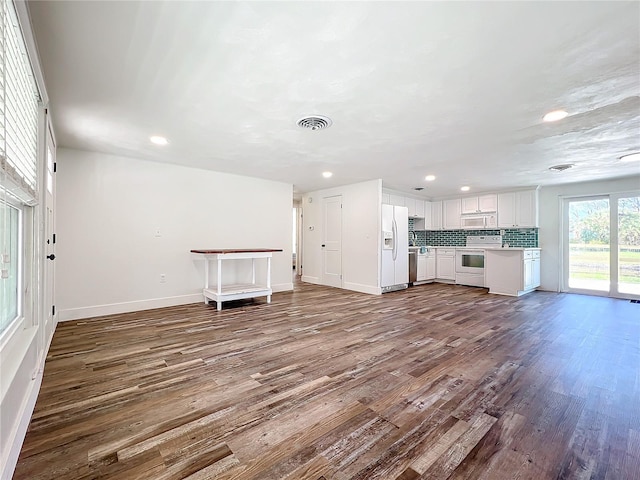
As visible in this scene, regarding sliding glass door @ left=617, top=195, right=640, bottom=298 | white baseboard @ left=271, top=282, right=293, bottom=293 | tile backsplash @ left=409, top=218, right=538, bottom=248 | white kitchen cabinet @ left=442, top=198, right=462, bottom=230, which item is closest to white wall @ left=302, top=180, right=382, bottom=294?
white baseboard @ left=271, top=282, right=293, bottom=293

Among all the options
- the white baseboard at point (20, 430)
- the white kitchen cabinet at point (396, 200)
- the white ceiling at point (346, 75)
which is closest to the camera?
the white baseboard at point (20, 430)

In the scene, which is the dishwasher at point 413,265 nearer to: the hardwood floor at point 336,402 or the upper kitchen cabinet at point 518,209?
the upper kitchen cabinet at point 518,209

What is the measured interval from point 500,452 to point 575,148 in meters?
3.87

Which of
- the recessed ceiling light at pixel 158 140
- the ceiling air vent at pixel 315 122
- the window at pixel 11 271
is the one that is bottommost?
the window at pixel 11 271

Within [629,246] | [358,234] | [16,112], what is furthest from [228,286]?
[629,246]

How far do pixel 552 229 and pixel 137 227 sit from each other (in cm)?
784

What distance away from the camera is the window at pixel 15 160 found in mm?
1263

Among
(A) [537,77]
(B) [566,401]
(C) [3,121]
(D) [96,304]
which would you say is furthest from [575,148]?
(D) [96,304]

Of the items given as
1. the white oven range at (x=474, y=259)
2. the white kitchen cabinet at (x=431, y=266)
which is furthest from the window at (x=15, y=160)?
the white oven range at (x=474, y=259)

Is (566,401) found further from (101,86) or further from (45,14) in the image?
(101,86)

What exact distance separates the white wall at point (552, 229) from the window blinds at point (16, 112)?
7903 millimetres

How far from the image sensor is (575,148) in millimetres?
3635

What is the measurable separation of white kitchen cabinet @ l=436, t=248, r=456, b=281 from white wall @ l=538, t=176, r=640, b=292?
174cm

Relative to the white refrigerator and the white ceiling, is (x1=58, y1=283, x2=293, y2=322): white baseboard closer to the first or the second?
the white ceiling
